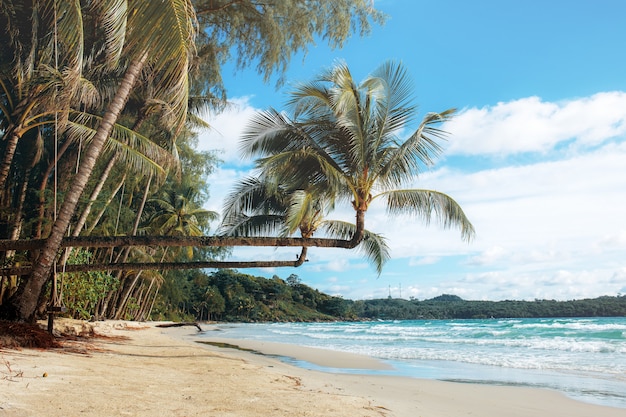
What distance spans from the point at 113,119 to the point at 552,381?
26.8 feet

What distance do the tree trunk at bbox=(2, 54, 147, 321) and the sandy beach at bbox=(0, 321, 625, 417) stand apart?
1.12 meters

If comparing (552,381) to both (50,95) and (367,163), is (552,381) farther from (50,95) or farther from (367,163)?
(50,95)

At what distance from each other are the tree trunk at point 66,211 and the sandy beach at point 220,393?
44.0 inches

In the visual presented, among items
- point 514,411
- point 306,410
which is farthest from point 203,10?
point 514,411

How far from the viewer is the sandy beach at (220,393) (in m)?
3.21

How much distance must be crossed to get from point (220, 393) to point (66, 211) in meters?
4.10

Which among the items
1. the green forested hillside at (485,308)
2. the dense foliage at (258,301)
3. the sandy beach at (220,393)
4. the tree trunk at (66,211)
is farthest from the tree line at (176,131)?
the green forested hillside at (485,308)

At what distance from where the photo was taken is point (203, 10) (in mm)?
9242

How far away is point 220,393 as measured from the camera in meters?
4.34

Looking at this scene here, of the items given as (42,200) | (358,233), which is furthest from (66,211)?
(358,233)

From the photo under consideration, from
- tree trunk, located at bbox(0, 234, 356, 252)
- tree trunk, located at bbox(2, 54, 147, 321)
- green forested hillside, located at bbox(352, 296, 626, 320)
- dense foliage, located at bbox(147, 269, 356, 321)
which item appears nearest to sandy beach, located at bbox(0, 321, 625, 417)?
tree trunk, located at bbox(2, 54, 147, 321)

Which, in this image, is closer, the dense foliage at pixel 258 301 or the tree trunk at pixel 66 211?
the tree trunk at pixel 66 211

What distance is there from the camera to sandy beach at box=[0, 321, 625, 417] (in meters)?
3.21

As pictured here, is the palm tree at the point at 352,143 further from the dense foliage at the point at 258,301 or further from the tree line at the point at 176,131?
the dense foliage at the point at 258,301
